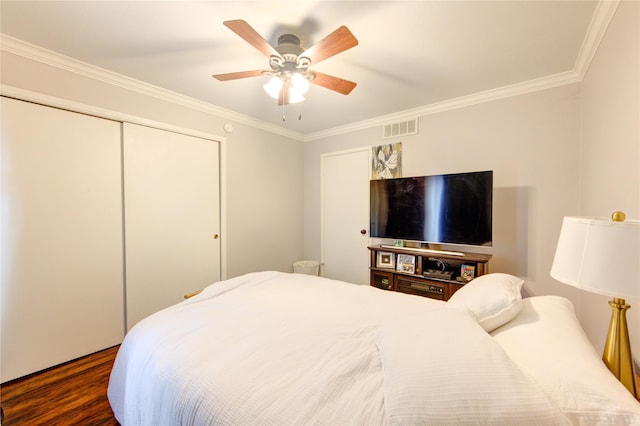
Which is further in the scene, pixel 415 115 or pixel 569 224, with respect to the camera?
pixel 415 115

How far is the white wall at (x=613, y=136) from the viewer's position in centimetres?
121

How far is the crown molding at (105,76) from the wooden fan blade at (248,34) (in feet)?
5.23

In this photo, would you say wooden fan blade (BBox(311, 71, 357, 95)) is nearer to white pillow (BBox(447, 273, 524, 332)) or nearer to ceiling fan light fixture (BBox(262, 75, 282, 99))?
ceiling fan light fixture (BBox(262, 75, 282, 99))

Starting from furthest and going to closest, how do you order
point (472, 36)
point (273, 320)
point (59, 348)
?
point (59, 348) < point (472, 36) < point (273, 320)

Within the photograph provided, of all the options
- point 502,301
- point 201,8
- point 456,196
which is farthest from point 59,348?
point 456,196

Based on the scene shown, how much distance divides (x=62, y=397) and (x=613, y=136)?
381cm

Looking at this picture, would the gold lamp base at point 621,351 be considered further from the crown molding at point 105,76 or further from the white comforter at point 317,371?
the crown molding at point 105,76

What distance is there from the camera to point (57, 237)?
6.75 ft

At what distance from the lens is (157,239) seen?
103 inches

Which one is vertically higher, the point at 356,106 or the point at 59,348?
the point at 356,106

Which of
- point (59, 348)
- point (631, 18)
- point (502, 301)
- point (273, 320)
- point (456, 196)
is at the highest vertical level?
point (631, 18)

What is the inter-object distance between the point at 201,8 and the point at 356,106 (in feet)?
5.94

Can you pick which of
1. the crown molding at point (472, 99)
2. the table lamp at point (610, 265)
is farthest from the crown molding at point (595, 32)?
the table lamp at point (610, 265)

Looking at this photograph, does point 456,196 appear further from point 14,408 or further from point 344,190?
point 14,408
